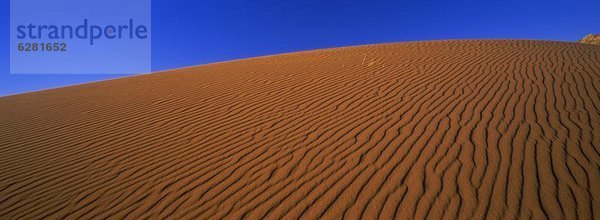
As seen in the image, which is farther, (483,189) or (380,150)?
(380,150)

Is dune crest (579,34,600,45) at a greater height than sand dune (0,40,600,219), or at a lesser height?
greater

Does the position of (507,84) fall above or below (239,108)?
above

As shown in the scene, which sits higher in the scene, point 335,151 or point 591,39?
point 591,39

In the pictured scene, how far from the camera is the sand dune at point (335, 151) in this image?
10.2 ft

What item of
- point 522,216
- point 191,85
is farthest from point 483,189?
point 191,85

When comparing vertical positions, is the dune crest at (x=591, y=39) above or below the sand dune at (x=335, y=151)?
above

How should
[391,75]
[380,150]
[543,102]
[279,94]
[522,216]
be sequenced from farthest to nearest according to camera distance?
1. [391,75]
2. [279,94]
3. [543,102]
4. [380,150]
5. [522,216]

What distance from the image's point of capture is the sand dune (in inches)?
122

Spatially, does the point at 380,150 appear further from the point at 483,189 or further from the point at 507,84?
the point at 507,84

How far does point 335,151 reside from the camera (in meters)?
4.18

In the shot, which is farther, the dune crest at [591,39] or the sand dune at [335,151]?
the dune crest at [591,39]

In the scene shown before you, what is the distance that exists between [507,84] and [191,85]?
25.8 feet

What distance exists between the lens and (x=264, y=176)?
380 centimetres

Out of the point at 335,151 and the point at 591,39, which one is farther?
the point at 591,39
